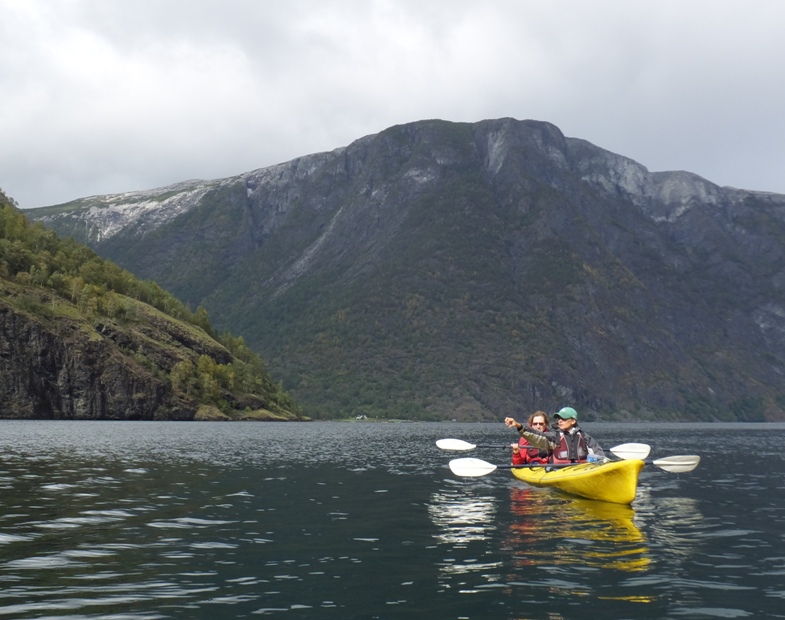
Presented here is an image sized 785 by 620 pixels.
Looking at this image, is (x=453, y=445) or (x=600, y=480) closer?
(x=600, y=480)

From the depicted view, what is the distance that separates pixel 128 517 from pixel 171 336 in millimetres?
173406

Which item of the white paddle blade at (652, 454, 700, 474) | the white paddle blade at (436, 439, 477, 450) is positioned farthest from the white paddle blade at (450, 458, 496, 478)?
the white paddle blade at (436, 439, 477, 450)

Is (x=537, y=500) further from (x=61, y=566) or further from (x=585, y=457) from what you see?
(x=61, y=566)

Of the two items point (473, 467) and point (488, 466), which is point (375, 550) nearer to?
point (473, 467)

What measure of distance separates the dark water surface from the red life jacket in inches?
78.5

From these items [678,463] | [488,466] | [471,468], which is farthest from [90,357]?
[678,463]

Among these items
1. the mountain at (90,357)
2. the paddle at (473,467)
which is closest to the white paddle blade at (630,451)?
the paddle at (473,467)

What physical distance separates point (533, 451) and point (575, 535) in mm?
16603

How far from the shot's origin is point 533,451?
39656mm

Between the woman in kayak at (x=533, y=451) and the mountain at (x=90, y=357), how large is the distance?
457ft

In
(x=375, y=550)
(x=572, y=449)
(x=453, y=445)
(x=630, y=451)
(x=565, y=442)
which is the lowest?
(x=375, y=550)

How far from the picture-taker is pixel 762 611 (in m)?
14.6

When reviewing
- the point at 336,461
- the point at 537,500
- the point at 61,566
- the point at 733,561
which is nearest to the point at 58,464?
the point at 336,461

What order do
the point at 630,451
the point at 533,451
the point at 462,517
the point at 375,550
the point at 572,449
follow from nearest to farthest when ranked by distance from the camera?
1. the point at 375,550
2. the point at 462,517
3. the point at 572,449
4. the point at 533,451
5. the point at 630,451
